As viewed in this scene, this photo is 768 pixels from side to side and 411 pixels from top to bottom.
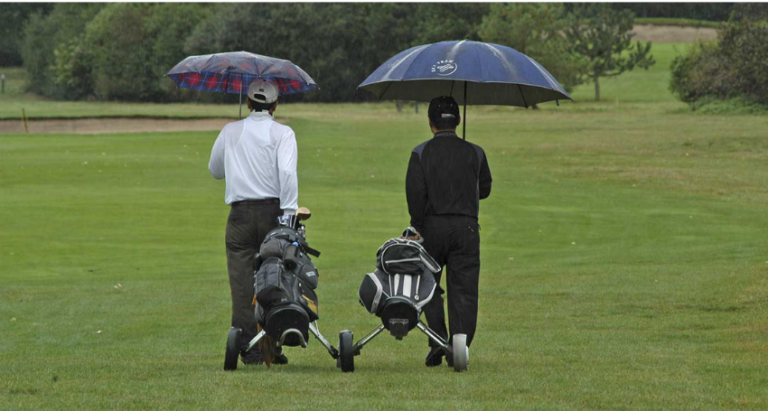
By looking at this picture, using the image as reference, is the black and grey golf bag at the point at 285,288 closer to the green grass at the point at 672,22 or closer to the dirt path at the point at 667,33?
the dirt path at the point at 667,33

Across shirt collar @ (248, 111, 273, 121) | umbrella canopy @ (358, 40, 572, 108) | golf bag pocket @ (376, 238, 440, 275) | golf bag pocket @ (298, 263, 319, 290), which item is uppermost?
umbrella canopy @ (358, 40, 572, 108)

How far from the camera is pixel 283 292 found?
6.41 m

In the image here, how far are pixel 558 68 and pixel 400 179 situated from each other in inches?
2264

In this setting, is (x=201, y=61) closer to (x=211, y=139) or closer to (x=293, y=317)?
(x=293, y=317)

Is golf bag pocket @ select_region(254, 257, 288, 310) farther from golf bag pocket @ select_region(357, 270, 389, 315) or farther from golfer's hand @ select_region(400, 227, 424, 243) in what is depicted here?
golfer's hand @ select_region(400, 227, 424, 243)

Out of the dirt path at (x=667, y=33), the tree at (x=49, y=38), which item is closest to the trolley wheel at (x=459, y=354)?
the tree at (x=49, y=38)

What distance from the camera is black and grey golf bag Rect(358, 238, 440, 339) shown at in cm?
662

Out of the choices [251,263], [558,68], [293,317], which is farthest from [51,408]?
[558,68]

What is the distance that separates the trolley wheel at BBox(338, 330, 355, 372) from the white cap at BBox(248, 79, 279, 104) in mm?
1717

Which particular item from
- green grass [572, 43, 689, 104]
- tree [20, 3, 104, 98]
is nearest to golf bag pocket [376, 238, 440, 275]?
green grass [572, 43, 689, 104]

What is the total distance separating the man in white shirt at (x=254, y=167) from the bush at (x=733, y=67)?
58694 millimetres

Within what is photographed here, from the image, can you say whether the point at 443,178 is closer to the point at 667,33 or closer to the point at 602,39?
the point at 602,39

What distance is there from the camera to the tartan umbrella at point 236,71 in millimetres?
7609

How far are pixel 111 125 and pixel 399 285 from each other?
56.9 m
